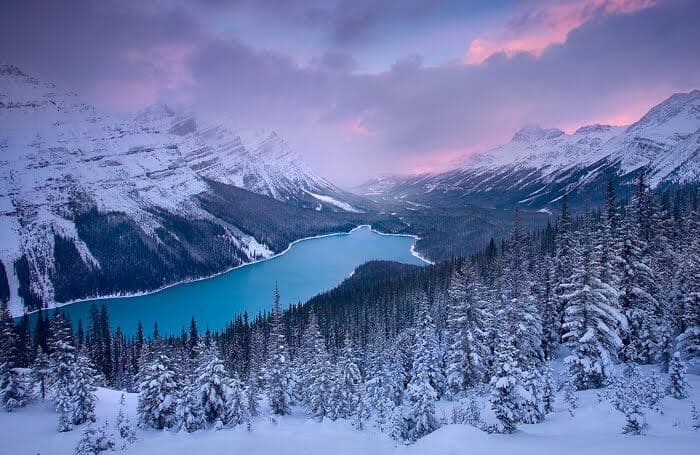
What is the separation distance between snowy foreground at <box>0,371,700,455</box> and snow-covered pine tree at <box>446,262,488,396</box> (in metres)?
4.75

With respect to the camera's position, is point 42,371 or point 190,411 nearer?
point 190,411

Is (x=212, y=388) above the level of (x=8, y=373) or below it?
below

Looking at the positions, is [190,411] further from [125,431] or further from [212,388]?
Result: [125,431]

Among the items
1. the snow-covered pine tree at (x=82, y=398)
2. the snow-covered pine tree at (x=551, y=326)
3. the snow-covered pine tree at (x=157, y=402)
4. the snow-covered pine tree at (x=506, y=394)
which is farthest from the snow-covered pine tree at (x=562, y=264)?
the snow-covered pine tree at (x=82, y=398)

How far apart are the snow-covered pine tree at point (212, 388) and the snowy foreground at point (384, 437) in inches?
94.7

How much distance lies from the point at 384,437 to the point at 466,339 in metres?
16.0

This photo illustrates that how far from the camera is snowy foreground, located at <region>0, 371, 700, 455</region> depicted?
12469mm

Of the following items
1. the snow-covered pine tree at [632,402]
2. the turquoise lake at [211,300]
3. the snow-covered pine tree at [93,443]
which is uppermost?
the snow-covered pine tree at [632,402]

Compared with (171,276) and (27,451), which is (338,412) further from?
(171,276)

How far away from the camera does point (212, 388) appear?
29453 mm

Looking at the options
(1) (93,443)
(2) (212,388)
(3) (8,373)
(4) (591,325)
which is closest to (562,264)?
(4) (591,325)

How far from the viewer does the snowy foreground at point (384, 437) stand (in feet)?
40.9

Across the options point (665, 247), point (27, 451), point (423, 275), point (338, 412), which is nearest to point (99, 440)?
point (27, 451)

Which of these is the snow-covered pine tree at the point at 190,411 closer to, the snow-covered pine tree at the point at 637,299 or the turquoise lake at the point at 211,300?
the snow-covered pine tree at the point at 637,299
